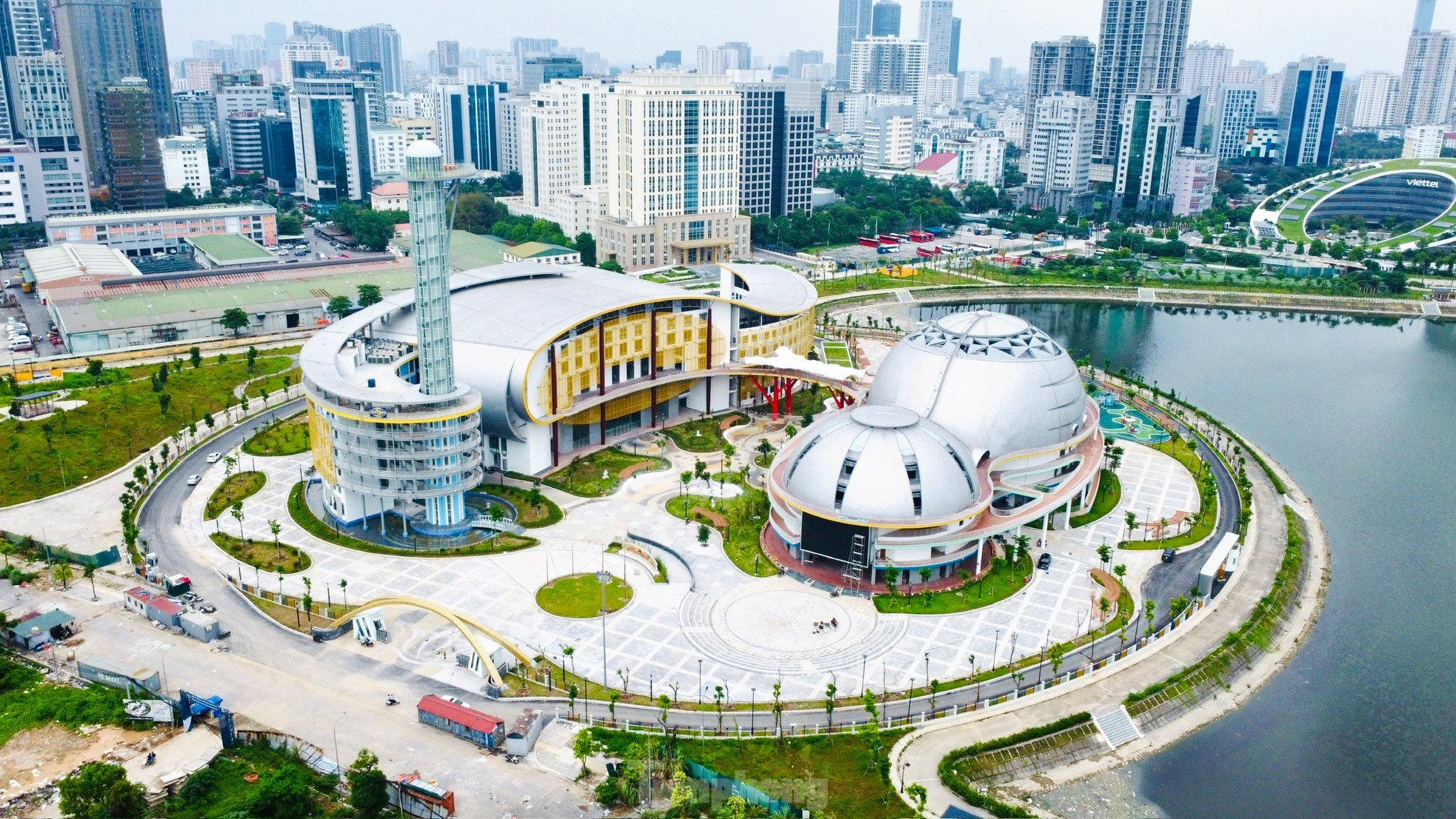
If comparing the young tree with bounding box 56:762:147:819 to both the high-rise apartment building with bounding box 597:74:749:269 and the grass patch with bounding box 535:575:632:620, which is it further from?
the high-rise apartment building with bounding box 597:74:749:269

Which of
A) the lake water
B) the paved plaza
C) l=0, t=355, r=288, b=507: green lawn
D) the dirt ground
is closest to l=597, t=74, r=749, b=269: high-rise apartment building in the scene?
the lake water

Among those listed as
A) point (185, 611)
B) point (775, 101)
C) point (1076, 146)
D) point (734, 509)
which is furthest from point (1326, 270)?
point (185, 611)

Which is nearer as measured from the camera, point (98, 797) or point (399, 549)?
point (98, 797)

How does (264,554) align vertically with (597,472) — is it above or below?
below

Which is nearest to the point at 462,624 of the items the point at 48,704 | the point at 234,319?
the point at 48,704

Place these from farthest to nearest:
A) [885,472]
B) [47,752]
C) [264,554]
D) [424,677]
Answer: [264,554], [885,472], [424,677], [47,752]

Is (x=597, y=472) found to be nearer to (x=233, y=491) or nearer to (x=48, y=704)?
(x=233, y=491)

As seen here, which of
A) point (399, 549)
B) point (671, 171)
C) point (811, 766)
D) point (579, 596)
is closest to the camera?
point (811, 766)

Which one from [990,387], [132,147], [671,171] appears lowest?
[990,387]
